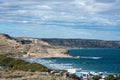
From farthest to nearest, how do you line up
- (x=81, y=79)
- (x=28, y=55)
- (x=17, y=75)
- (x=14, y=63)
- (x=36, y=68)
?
(x=28, y=55), (x=14, y=63), (x=36, y=68), (x=81, y=79), (x=17, y=75)

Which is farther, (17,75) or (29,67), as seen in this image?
(29,67)

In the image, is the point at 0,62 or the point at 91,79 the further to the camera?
the point at 0,62

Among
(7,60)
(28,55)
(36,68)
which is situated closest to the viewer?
(36,68)

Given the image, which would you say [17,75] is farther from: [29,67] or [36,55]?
[36,55]

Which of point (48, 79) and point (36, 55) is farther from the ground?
point (48, 79)

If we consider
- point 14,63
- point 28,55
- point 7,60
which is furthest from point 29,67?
point 28,55

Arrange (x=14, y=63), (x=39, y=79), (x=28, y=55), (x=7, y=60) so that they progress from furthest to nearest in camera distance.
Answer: (x=28, y=55) → (x=7, y=60) → (x=14, y=63) → (x=39, y=79)

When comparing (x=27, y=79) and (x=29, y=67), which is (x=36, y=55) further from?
(x=27, y=79)

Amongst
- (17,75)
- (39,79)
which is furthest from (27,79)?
(17,75)

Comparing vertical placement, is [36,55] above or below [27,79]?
below
